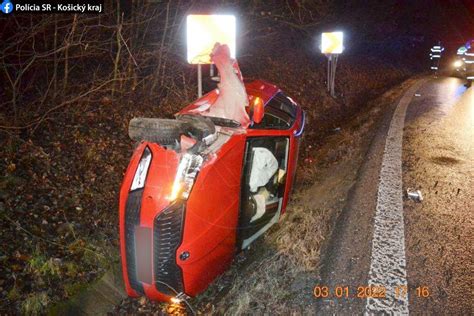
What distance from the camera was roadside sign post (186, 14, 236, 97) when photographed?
17.1 ft

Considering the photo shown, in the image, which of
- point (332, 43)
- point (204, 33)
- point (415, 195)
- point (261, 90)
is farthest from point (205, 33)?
point (332, 43)

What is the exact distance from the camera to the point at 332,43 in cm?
1028

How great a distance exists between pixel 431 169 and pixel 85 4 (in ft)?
19.3

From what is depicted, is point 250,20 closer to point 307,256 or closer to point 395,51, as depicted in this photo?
point 307,256

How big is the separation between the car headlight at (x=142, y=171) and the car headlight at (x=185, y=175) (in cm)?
32

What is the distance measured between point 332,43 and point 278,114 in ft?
21.7

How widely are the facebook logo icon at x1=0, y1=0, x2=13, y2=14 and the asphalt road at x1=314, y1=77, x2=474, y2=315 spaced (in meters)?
5.38

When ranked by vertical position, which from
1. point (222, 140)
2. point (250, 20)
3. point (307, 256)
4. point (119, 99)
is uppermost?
point (250, 20)

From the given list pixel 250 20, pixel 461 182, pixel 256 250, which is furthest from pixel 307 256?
pixel 250 20

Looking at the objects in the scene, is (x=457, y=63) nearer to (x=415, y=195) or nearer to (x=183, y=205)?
(x=415, y=195)

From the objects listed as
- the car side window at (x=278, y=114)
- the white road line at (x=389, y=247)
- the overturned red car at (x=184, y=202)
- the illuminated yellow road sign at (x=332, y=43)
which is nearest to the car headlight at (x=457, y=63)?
the illuminated yellow road sign at (x=332, y=43)

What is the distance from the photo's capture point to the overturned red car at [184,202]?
2.98 metres

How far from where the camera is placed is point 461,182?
462 centimetres

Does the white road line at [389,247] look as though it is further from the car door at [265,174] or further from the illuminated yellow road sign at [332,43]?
the illuminated yellow road sign at [332,43]
